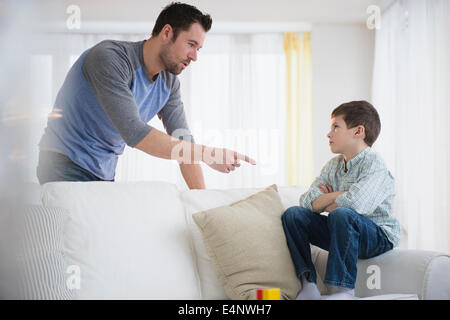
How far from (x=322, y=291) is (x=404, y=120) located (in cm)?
267

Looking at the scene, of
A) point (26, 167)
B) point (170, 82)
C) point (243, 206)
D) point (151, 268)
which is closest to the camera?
point (26, 167)

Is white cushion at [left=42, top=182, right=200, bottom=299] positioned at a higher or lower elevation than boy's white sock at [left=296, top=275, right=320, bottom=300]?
higher

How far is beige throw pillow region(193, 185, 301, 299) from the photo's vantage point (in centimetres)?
135

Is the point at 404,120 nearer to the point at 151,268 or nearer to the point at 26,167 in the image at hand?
the point at 151,268

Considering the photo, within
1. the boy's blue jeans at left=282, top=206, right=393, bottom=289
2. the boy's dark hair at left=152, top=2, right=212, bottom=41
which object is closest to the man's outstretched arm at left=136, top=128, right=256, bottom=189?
the boy's blue jeans at left=282, top=206, right=393, bottom=289

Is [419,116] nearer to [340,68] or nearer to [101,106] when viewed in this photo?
[340,68]

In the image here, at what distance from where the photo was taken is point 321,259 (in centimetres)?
158

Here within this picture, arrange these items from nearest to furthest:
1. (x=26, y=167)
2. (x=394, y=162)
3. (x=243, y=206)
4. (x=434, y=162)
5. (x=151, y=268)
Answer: (x=26, y=167) → (x=151, y=268) → (x=243, y=206) → (x=434, y=162) → (x=394, y=162)

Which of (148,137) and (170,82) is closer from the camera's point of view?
(148,137)

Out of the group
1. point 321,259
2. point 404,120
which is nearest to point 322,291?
point 321,259

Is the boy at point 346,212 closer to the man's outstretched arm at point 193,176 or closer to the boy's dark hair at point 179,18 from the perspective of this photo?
the man's outstretched arm at point 193,176

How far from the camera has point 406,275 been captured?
51.8 inches

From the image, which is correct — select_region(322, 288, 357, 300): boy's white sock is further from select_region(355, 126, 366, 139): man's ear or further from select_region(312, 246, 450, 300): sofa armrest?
select_region(355, 126, 366, 139): man's ear

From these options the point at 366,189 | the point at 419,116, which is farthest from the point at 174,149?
the point at 419,116
